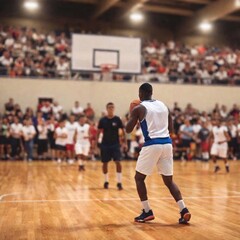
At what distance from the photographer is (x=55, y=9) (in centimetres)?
3172

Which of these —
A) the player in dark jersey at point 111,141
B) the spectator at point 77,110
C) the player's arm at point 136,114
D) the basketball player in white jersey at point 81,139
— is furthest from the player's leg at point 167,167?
the spectator at point 77,110

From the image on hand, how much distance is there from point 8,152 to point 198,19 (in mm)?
17074

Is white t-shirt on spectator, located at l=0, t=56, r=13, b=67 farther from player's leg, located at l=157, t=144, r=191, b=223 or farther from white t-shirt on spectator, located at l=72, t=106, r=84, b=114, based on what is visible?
player's leg, located at l=157, t=144, r=191, b=223

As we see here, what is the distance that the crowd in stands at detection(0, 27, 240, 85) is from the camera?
23562 millimetres

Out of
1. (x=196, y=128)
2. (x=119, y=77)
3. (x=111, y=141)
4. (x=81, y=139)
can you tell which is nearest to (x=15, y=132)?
(x=81, y=139)

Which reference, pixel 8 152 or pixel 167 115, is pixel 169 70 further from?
pixel 167 115

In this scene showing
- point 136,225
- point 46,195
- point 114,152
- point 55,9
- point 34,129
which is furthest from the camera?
point 55,9

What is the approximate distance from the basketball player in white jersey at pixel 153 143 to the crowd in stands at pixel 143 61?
58.1ft

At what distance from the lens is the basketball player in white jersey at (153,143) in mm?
6430

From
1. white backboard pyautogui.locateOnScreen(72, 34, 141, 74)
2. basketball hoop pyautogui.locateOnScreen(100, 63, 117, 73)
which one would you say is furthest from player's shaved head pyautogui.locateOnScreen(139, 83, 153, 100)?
basketball hoop pyautogui.locateOnScreen(100, 63, 117, 73)

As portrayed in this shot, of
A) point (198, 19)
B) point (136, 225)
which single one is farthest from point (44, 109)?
point (136, 225)

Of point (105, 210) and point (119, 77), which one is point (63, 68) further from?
point (105, 210)

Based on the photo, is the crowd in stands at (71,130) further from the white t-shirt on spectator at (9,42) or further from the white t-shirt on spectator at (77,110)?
the white t-shirt on spectator at (9,42)

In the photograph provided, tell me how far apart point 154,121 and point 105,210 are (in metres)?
2.07
